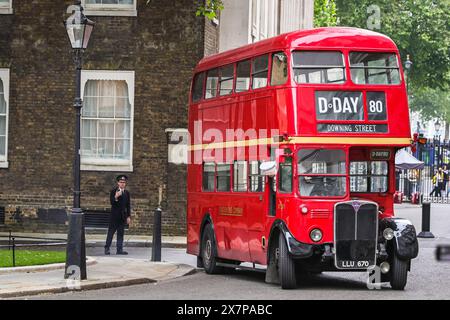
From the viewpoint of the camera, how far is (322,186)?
1873cm

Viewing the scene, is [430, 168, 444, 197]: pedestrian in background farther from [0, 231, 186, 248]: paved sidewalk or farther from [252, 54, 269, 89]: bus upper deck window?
[252, 54, 269, 89]: bus upper deck window

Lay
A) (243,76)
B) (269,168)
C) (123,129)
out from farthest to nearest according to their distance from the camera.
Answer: (123,129)
(243,76)
(269,168)

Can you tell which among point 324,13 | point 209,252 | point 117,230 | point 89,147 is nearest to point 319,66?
point 209,252

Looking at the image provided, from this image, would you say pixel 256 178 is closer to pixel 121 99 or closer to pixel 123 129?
pixel 123 129

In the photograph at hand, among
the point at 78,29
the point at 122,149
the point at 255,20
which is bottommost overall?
the point at 122,149

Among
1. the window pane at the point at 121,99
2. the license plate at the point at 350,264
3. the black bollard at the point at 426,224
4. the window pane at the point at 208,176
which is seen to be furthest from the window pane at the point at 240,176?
the black bollard at the point at 426,224

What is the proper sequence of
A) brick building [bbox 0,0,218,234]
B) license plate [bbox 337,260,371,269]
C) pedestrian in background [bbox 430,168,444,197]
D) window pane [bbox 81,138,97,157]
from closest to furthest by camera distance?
1. license plate [bbox 337,260,371,269]
2. brick building [bbox 0,0,218,234]
3. window pane [bbox 81,138,97,157]
4. pedestrian in background [bbox 430,168,444,197]

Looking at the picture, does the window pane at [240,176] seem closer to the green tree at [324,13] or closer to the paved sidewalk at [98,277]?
the paved sidewalk at [98,277]

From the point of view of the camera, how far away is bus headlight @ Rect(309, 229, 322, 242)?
1838 cm

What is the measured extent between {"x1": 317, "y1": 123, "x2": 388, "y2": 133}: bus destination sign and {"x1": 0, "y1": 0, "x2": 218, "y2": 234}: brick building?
42.4ft

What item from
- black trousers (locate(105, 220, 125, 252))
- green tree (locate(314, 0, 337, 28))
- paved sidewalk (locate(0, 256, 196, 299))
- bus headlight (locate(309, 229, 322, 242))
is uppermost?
green tree (locate(314, 0, 337, 28))

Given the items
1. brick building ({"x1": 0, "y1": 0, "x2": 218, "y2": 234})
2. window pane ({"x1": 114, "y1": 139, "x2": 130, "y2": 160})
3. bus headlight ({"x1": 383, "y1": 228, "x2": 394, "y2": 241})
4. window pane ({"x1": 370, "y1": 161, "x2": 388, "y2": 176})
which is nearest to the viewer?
bus headlight ({"x1": 383, "y1": 228, "x2": 394, "y2": 241})

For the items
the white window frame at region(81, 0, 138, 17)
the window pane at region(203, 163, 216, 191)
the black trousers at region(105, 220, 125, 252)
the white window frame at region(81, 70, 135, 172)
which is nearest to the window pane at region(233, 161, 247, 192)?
the window pane at region(203, 163, 216, 191)

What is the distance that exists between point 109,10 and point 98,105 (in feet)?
7.75
